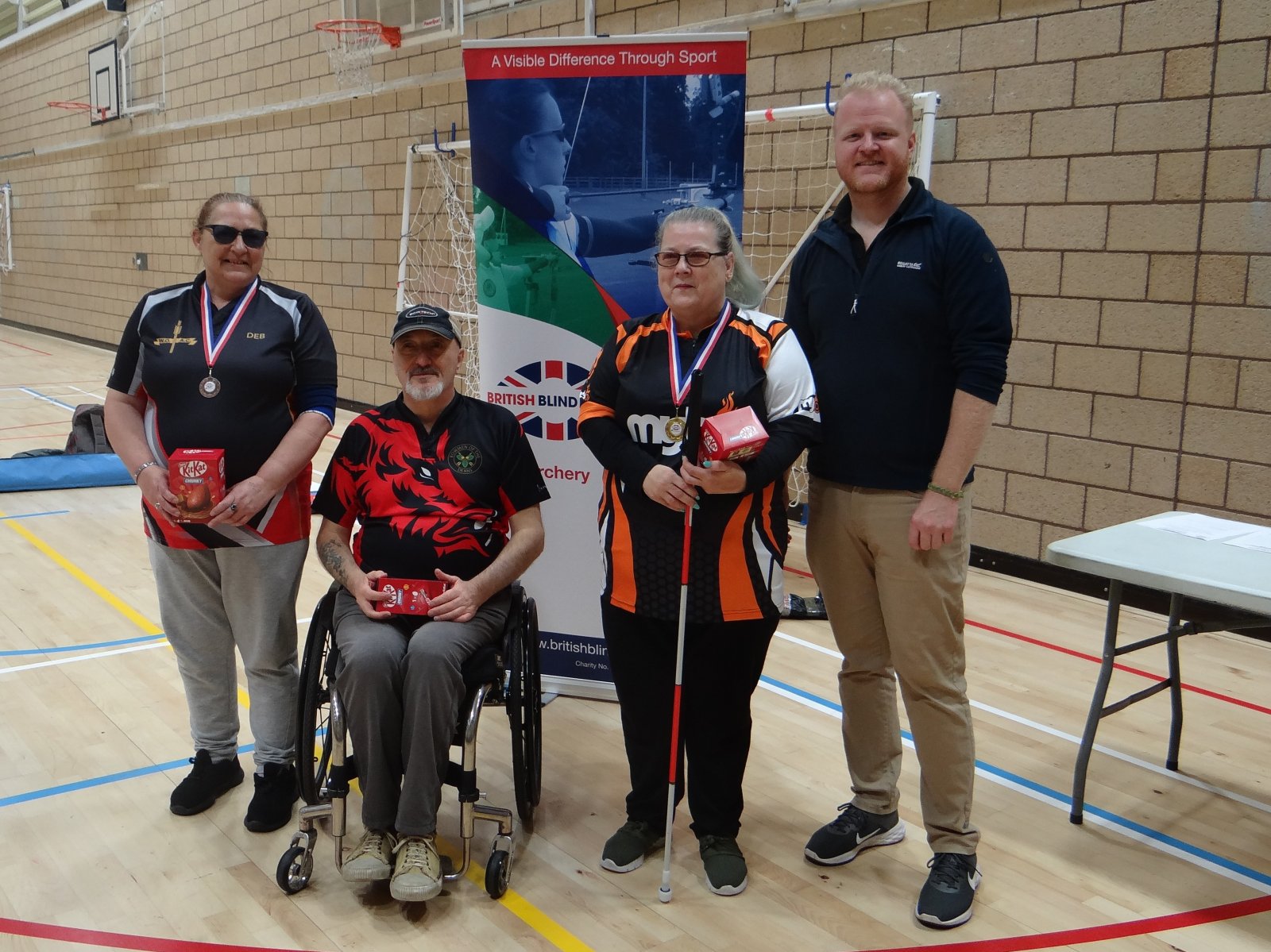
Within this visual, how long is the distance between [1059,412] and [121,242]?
1111 centimetres

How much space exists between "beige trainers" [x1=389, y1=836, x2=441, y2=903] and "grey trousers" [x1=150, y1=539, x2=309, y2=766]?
1.66 feet

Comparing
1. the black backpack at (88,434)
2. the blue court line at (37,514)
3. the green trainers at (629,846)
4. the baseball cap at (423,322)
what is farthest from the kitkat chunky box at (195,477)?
the black backpack at (88,434)

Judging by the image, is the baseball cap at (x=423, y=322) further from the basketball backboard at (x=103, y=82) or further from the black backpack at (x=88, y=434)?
the basketball backboard at (x=103, y=82)

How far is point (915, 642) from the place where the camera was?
2014 millimetres

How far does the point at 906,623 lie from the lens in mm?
2016

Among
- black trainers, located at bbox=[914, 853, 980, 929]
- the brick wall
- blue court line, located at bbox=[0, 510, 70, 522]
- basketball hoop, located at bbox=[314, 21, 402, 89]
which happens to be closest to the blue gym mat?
blue court line, located at bbox=[0, 510, 70, 522]

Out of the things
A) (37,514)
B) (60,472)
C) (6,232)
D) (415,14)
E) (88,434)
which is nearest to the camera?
(37,514)

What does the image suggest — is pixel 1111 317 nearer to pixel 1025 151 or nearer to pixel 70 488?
pixel 1025 151


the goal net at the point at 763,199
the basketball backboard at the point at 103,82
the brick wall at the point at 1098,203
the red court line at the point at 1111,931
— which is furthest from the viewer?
the basketball backboard at the point at 103,82

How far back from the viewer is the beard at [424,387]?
2.25 meters

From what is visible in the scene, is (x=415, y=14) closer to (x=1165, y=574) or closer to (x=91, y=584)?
(x=91, y=584)

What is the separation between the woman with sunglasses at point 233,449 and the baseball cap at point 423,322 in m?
0.24

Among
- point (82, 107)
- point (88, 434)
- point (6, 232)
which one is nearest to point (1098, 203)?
point (88, 434)

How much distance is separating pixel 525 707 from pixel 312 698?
0.45 meters
